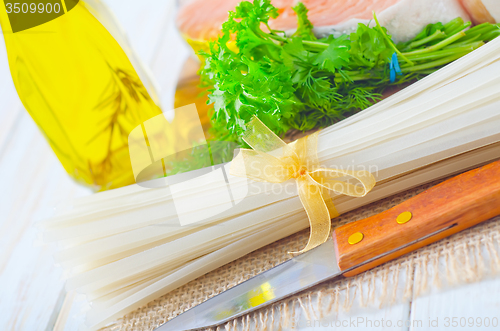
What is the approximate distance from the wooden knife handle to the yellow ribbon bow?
4cm

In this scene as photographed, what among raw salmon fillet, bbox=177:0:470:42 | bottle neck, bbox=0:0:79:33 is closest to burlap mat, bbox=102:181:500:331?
raw salmon fillet, bbox=177:0:470:42

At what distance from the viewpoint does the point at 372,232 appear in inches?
16.9

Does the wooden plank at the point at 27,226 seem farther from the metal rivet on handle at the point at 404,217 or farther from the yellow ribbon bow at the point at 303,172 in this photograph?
the metal rivet on handle at the point at 404,217

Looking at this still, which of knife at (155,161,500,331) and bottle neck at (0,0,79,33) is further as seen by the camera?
bottle neck at (0,0,79,33)

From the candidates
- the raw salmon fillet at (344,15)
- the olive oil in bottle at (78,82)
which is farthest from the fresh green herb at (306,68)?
the olive oil in bottle at (78,82)

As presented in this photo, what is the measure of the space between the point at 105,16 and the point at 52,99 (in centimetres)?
17

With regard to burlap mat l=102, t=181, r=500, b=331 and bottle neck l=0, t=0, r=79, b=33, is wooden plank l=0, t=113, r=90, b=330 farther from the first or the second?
bottle neck l=0, t=0, r=79, b=33

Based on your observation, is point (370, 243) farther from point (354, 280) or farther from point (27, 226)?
point (27, 226)

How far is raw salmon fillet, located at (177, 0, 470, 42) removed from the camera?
2.06 feet

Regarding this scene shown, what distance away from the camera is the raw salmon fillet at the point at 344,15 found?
2.06 feet

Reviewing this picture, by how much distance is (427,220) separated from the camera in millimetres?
402

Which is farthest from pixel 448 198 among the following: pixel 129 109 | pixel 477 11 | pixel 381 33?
pixel 129 109

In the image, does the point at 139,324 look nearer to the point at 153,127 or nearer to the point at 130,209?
the point at 130,209

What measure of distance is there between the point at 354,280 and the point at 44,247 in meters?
0.54
